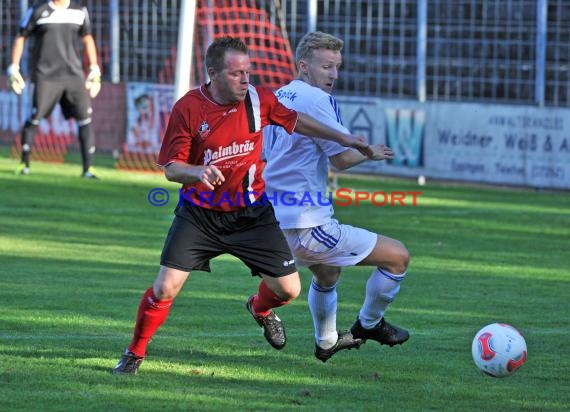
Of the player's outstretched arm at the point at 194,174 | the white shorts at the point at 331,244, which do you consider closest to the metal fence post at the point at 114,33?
the white shorts at the point at 331,244

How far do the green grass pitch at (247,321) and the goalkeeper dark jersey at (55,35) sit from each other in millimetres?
2118

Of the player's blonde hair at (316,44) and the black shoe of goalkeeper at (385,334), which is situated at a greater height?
the player's blonde hair at (316,44)

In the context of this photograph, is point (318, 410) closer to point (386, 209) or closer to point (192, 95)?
point (192, 95)

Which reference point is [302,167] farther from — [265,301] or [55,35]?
[55,35]

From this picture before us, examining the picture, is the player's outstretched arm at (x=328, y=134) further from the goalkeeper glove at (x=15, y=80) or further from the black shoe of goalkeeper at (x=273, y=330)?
the goalkeeper glove at (x=15, y=80)

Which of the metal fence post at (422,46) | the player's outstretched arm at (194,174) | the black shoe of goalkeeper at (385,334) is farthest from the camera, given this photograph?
the metal fence post at (422,46)

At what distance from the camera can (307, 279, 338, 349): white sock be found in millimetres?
7491

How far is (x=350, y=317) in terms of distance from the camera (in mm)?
9109

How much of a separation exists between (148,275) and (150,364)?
3554 millimetres

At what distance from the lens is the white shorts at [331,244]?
7422 millimetres

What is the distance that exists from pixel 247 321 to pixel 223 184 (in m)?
1.94

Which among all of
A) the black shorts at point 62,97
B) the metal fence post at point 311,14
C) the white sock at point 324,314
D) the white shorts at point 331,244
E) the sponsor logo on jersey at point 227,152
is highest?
the metal fence post at point 311,14

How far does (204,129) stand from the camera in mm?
6883

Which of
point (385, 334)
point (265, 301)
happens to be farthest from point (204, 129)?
point (385, 334)
